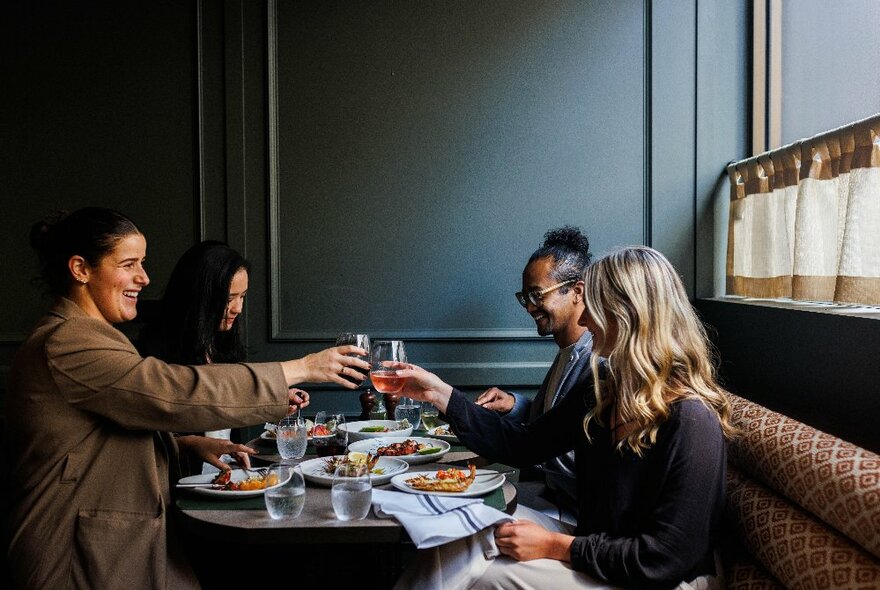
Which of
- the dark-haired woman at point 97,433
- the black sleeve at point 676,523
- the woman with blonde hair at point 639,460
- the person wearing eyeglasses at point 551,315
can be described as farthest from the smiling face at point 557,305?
the dark-haired woman at point 97,433

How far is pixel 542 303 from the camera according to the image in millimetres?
2828

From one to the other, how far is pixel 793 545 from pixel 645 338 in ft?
1.77

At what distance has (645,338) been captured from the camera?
1782mm

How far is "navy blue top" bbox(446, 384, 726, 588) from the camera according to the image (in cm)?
160

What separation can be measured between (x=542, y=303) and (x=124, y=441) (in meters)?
1.57

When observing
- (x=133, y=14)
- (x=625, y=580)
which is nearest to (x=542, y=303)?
(x=625, y=580)

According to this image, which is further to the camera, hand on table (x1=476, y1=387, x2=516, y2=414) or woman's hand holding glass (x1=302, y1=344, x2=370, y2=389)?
hand on table (x1=476, y1=387, x2=516, y2=414)

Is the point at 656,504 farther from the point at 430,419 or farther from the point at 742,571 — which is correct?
the point at 430,419

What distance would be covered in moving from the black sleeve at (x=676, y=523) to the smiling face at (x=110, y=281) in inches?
46.7

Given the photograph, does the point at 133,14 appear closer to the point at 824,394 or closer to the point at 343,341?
the point at 343,341

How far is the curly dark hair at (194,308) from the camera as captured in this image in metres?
2.47

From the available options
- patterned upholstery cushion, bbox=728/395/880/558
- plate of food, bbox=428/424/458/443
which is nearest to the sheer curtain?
patterned upholstery cushion, bbox=728/395/880/558

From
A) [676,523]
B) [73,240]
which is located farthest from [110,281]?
[676,523]

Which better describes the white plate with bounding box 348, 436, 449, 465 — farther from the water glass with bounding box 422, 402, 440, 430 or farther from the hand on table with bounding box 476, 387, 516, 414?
the hand on table with bounding box 476, 387, 516, 414
